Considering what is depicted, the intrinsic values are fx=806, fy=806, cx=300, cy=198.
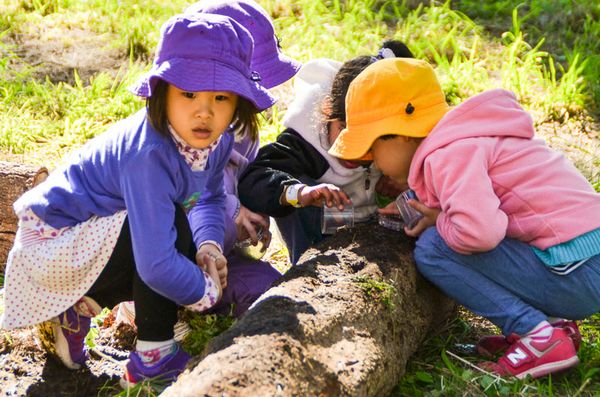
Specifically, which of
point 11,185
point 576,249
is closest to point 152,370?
point 11,185

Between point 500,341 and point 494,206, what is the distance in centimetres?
63

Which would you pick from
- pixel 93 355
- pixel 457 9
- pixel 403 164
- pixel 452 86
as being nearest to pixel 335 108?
pixel 403 164

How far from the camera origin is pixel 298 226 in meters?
3.45

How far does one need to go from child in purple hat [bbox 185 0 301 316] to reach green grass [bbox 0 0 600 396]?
1.37 m

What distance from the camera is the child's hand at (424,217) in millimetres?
2797

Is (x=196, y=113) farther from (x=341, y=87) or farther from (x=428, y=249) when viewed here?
(x=428, y=249)

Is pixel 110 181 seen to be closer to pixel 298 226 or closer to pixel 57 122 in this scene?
pixel 298 226

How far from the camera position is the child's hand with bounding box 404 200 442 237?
2797 millimetres

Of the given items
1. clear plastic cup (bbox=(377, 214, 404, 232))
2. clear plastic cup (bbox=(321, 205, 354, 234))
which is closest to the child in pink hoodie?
clear plastic cup (bbox=(377, 214, 404, 232))

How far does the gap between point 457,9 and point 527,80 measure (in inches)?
48.5

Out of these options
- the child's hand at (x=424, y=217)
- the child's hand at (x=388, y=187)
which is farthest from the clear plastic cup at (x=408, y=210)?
the child's hand at (x=388, y=187)

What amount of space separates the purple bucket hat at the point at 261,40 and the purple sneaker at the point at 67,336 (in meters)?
1.23

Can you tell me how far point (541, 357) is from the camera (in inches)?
102

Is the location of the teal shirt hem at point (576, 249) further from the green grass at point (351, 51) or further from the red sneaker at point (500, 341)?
the green grass at point (351, 51)
